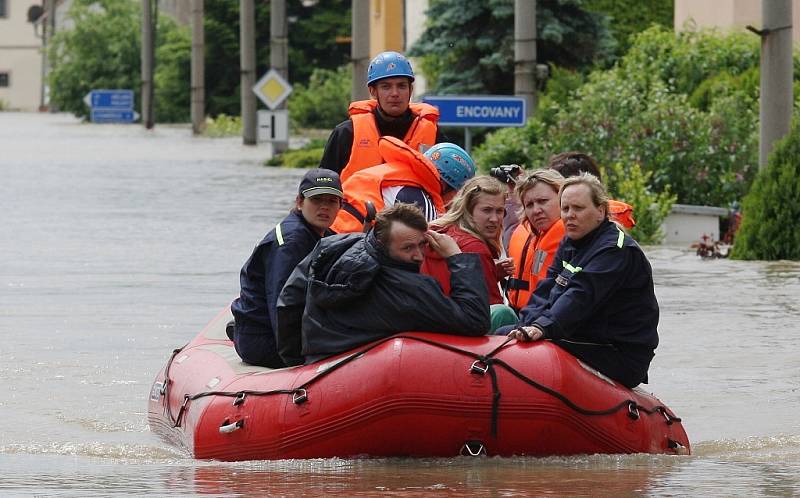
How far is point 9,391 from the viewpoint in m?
12.8

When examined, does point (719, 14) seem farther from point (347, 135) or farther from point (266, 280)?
point (266, 280)

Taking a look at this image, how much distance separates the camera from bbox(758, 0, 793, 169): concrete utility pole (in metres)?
19.9

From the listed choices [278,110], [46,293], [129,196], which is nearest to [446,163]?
[46,293]

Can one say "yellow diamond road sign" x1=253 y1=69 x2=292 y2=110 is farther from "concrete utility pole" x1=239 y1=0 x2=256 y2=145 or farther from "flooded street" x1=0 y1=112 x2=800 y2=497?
"flooded street" x1=0 y1=112 x2=800 y2=497

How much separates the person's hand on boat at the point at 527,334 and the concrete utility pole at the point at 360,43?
19035 millimetres

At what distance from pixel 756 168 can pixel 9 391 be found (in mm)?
11890

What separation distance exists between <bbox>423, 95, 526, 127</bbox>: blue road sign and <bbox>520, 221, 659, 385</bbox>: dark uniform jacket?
11025 mm

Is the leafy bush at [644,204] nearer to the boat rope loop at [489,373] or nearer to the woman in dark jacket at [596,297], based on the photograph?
the woman in dark jacket at [596,297]

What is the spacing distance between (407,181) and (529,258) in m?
1.05

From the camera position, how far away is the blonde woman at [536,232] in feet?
34.4

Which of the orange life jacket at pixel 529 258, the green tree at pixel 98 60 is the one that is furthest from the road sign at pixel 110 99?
the orange life jacket at pixel 529 258

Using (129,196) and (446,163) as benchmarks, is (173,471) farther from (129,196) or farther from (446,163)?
(129,196)

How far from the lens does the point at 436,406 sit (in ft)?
29.9

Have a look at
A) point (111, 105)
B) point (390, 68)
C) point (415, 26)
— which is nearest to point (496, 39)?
point (415, 26)
